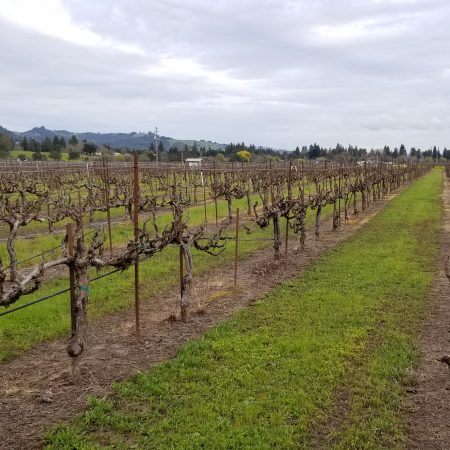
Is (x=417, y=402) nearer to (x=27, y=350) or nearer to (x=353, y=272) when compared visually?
Answer: (x=27, y=350)

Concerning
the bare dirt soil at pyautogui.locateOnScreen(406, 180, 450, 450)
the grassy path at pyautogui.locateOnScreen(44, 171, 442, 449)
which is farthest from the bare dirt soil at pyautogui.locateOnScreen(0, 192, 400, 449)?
the bare dirt soil at pyautogui.locateOnScreen(406, 180, 450, 450)

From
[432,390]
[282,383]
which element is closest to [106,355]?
[282,383]

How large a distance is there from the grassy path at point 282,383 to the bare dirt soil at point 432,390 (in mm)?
195

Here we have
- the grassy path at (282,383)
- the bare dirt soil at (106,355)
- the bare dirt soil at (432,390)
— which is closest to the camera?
the grassy path at (282,383)

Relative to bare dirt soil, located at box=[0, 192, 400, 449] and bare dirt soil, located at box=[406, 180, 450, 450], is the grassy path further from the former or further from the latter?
bare dirt soil, located at box=[0, 192, 400, 449]

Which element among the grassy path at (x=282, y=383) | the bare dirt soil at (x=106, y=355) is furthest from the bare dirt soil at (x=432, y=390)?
the bare dirt soil at (x=106, y=355)

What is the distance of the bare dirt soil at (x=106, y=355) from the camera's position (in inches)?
255

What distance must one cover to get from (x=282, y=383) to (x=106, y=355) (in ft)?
10.2

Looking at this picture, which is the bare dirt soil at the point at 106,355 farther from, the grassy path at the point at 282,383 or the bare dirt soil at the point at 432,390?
the bare dirt soil at the point at 432,390

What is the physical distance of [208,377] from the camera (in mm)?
7523

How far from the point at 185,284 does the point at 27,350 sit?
3.19 meters

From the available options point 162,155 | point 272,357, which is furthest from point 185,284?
point 162,155

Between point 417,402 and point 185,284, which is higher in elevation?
point 185,284

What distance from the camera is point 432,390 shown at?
7.28 meters
